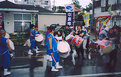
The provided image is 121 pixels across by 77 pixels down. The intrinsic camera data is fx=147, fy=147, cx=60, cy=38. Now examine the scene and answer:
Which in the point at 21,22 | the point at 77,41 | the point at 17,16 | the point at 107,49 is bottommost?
the point at 107,49

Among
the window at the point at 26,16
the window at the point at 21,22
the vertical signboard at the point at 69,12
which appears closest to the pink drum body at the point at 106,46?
the vertical signboard at the point at 69,12

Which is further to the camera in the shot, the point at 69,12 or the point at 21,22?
the point at 21,22

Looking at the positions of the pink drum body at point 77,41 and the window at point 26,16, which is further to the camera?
the window at point 26,16

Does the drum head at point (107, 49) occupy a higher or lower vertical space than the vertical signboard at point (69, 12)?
lower

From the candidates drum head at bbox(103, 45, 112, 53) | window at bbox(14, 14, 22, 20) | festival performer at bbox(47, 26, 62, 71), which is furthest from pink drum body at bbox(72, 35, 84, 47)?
window at bbox(14, 14, 22, 20)

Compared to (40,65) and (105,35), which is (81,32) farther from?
(40,65)

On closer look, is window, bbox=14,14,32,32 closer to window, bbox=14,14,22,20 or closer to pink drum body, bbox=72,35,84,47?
window, bbox=14,14,22,20

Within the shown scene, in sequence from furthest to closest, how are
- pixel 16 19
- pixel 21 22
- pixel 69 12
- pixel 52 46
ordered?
pixel 21 22
pixel 16 19
pixel 69 12
pixel 52 46

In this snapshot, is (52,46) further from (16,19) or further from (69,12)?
(16,19)

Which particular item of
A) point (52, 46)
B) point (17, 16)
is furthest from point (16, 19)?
point (52, 46)

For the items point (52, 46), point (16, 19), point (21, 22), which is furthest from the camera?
point (21, 22)

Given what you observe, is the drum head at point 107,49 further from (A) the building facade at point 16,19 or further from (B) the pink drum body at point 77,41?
(A) the building facade at point 16,19

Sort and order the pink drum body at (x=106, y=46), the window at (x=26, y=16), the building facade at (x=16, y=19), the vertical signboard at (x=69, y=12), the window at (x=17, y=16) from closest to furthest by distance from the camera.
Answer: the pink drum body at (x=106, y=46) < the vertical signboard at (x=69, y=12) < the building facade at (x=16, y=19) < the window at (x=17, y=16) < the window at (x=26, y=16)

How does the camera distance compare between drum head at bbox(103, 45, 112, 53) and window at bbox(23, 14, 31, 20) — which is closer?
drum head at bbox(103, 45, 112, 53)
